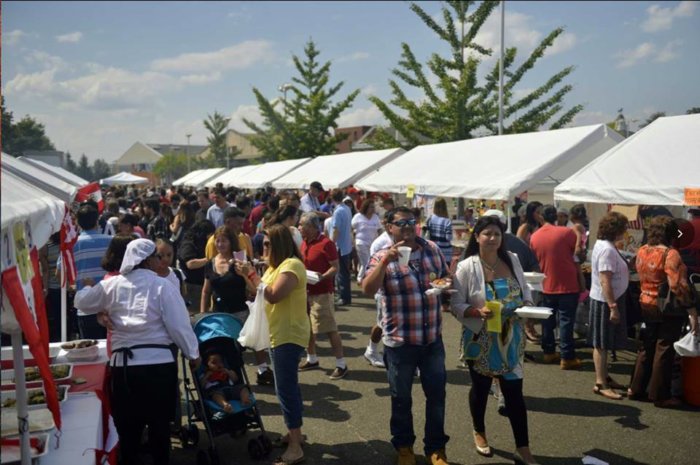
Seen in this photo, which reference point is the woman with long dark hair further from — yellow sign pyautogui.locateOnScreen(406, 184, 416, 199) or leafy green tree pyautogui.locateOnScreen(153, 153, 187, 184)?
leafy green tree pyautogui.locateOnScreen(153, 153, 187, 184)

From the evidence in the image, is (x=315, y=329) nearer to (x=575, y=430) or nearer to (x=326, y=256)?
(x=326, y=256)

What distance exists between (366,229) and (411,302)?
6.38 meters

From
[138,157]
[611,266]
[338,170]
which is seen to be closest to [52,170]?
[611,266]

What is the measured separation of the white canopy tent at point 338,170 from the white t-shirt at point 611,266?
10531 mm

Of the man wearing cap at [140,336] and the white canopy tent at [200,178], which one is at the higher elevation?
the white canopy tent at [200,178]

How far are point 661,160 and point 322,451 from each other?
524 centimetres

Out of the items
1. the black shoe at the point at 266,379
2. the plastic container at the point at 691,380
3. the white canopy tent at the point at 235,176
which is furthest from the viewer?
the white canopy tent at the point at 235,176

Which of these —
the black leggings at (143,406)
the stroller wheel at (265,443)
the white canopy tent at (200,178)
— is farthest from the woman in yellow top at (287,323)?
the white canopy tent at (200,178)

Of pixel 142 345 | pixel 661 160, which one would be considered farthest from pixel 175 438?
pixel 661 160

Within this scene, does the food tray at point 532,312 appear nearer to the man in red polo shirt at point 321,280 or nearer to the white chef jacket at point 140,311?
the white chef jacket at point 140,311

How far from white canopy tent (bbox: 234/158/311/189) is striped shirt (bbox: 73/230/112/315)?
1690 centimetres

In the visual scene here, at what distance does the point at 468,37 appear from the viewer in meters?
23.0

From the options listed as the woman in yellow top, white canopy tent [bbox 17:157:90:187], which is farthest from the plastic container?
white canopy tent [bbox 17:157:90:187]

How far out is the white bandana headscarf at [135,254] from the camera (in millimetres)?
3770
